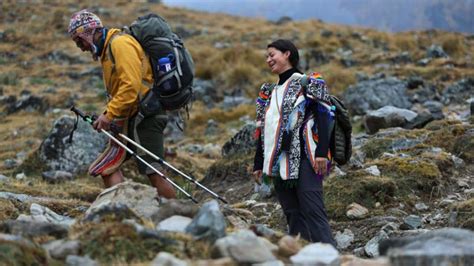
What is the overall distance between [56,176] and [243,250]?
767cm

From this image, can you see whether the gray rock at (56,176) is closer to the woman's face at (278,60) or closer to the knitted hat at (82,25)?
the knitted hat at (82,25)

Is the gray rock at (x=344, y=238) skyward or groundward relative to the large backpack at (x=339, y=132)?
groundward

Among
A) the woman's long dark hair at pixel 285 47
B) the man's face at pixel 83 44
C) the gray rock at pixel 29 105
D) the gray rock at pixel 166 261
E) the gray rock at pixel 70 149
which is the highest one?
the woman's long dark hair at pixel 285 47

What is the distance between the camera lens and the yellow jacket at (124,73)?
609 cm

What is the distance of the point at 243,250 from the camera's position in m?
4.22

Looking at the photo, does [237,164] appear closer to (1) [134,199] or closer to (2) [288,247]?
(1) [134,199]

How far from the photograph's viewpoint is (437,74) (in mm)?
19109

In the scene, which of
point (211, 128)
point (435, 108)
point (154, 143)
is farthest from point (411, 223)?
point (211, 128)

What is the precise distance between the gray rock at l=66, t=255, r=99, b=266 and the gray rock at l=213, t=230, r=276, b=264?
2.42ft

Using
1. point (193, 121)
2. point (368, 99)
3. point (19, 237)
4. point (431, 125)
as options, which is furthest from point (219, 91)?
point (19, 237)

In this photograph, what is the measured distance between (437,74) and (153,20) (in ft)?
46.3

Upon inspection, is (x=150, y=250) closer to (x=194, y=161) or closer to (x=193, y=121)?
(x=194, y=161)

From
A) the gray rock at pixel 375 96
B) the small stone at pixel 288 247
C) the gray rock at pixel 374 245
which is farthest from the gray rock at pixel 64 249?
the gray rock at pixel 375 96

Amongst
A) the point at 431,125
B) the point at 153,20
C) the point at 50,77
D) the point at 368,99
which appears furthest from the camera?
the point at 50,77
